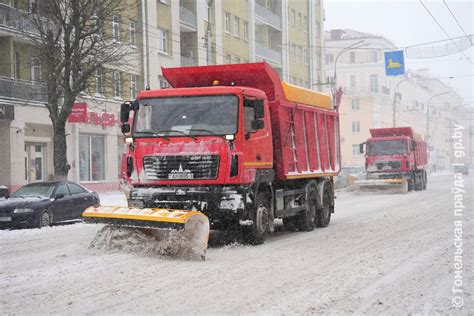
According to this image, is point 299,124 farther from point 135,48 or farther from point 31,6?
point 135,48

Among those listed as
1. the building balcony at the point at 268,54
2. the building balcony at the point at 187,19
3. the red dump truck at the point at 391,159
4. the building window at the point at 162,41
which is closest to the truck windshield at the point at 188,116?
the red dump truck at the point at 391,159

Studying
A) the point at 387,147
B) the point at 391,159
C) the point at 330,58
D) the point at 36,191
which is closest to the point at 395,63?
the point at 387,147

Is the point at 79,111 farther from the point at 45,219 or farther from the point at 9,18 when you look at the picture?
the point at 45,219

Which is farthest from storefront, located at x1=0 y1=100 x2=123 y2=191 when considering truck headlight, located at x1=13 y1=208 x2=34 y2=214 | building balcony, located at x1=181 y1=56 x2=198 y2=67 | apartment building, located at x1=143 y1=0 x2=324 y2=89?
truck headlight, located at x1=13 y1=208 x2=34 y2=214

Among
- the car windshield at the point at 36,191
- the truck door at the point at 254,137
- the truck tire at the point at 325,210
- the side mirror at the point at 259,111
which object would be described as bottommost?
the truck tire at the point at 325,210

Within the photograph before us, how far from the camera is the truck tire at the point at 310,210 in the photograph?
15.4m

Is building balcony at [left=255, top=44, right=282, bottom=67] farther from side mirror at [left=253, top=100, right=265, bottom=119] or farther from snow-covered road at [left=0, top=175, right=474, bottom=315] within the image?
side mirror at [left=253, top=100, right=265, bottom=119]

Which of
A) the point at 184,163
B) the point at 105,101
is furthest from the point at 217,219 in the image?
the point at 105,101

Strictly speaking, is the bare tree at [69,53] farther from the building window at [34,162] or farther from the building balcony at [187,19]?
the building balcony at [187,19]

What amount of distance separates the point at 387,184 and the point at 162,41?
1558 centimetres

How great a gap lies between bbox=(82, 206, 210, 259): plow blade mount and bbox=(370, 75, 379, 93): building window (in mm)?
74813

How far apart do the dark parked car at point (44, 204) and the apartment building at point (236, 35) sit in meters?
11.8

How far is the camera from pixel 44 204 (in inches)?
691

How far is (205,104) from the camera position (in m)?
12.0
